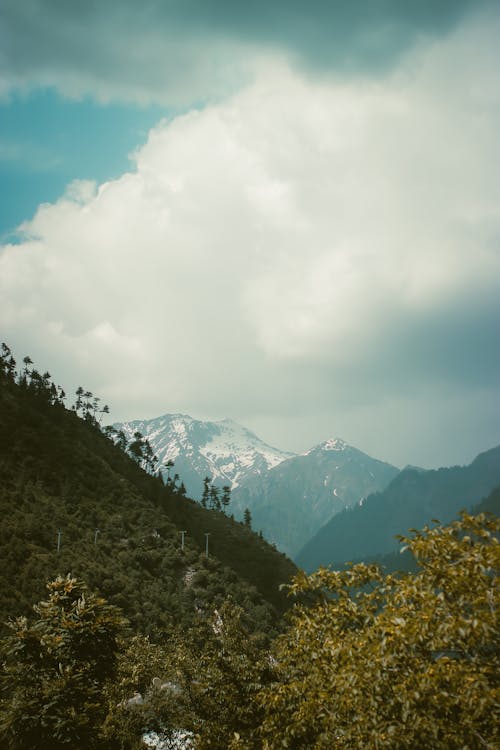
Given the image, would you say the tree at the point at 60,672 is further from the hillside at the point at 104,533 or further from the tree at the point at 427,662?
the hillside at the point at 104,533

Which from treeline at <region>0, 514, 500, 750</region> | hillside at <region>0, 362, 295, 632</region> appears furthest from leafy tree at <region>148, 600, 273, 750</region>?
hillside at <region>0, 362, 295, 632</region>

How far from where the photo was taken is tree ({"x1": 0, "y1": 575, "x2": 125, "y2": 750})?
17.5 m

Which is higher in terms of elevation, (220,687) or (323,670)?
(323,670)

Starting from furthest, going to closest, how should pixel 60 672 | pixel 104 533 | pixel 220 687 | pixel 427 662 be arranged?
pixel 104 533
pixel 60 672
pixel 220 687
pixel 427 662

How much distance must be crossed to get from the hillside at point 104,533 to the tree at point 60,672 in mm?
46933

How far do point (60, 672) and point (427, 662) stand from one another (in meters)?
16.4

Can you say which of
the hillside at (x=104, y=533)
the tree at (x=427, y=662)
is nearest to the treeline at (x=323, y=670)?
the tree at (x=427, y=662)

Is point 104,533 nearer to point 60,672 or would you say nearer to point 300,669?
point 60,672

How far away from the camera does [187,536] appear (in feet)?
404

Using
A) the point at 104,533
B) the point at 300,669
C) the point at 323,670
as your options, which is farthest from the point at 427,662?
the point at 104,533

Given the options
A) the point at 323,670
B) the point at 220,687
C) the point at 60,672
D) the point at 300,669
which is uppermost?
the point at 323,670

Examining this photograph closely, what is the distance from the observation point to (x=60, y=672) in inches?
752

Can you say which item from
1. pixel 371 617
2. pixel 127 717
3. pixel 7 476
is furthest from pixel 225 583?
pixel 371 617

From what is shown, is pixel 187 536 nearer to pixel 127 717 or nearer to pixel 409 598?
pixel 127 717
